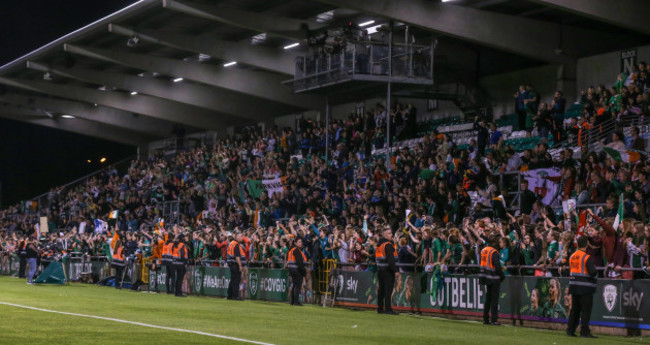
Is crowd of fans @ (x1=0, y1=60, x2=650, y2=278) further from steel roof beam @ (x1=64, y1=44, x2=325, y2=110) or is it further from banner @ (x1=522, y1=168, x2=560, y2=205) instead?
steel roof beam @ (x1=64, y1=44, x2=325, y2=110)

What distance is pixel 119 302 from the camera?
85.5 feet

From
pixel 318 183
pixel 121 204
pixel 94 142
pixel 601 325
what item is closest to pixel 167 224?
pixel 121 204

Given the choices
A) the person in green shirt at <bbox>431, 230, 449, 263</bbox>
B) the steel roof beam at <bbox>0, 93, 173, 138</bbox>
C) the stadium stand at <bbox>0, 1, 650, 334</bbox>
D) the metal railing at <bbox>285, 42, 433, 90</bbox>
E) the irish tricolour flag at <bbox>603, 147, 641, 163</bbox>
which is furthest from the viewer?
the steel roof beam at <bbox>0, 93, 173, 138</bbox>

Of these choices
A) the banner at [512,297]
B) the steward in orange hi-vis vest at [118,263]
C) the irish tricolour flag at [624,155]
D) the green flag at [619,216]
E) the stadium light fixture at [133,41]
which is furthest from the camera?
the stadium light fixture at [133,41]

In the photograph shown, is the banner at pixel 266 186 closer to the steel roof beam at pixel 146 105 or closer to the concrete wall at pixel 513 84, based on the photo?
the concrete wall at pixel 513 84

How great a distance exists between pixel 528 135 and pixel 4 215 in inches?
1614

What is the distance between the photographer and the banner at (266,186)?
1581 inches

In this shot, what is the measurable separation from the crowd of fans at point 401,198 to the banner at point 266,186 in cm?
31

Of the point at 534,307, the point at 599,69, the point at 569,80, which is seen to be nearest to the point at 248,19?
the point at 569,80

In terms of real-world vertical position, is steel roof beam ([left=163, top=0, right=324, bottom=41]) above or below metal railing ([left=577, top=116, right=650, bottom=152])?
above

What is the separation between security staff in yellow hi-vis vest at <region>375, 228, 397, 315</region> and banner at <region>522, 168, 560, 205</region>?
492 centimetres

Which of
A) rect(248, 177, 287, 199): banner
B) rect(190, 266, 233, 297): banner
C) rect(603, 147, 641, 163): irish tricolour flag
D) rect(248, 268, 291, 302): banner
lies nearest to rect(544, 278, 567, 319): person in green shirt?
rect(603, 147, 641, 163): irish tricolour flag

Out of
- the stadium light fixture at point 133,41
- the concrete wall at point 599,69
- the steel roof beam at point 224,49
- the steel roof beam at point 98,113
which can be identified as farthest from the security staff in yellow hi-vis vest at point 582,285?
the steel roof beam at point 98,113

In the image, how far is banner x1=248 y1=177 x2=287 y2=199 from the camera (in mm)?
40156
